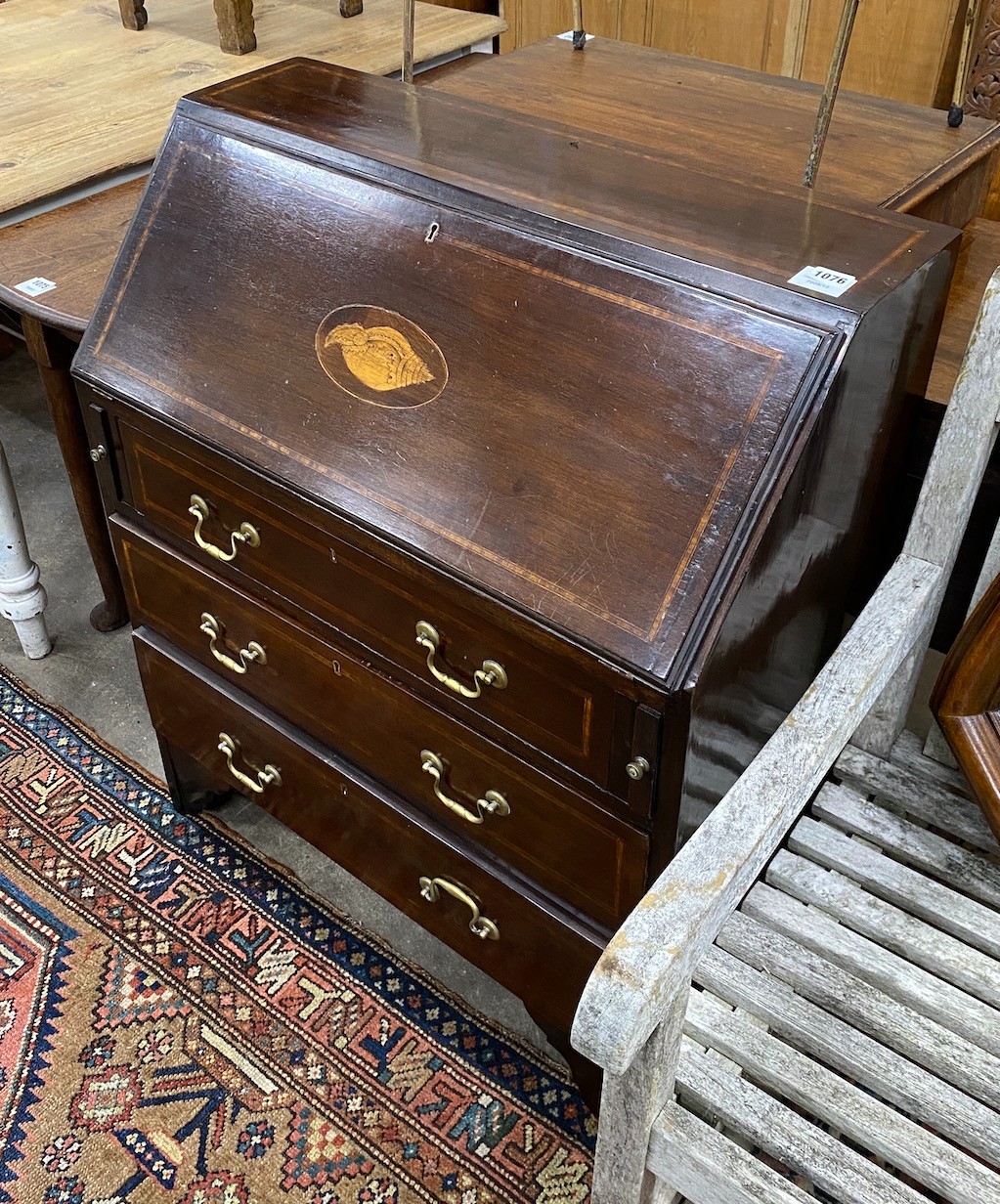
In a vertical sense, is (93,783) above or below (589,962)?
below

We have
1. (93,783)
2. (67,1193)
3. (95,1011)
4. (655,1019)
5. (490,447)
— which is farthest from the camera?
(93,783)

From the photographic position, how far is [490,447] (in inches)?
45.8

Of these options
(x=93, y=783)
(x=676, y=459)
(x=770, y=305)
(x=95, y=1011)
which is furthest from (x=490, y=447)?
(x=93, y=783)

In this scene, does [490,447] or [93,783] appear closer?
[490,447]

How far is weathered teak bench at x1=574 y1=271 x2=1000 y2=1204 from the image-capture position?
101cm

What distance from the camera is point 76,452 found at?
222 cm

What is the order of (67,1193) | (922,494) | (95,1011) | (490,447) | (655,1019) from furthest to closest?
(95,1011) → (67,1193) → (922,494) → (490,447) → (655,1019)

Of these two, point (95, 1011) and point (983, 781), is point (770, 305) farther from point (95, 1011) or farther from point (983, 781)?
point (95, 1011)

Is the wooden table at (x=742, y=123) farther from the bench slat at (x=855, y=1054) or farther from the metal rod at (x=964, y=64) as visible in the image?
the bench slat at (x=855, y=1054)

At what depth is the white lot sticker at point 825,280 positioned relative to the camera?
105 centimetres

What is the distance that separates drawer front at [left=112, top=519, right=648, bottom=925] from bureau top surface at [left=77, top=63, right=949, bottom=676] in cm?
26

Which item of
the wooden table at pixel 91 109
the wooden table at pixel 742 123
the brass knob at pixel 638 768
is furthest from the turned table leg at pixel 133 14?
the brass knob at pixel 638 768

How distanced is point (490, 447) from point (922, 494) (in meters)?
0.52

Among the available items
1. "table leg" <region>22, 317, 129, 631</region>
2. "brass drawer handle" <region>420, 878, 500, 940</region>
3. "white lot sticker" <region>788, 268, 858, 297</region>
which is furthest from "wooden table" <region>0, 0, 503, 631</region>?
"white lot sticker" <region>788, 268, 858, 297</region>
